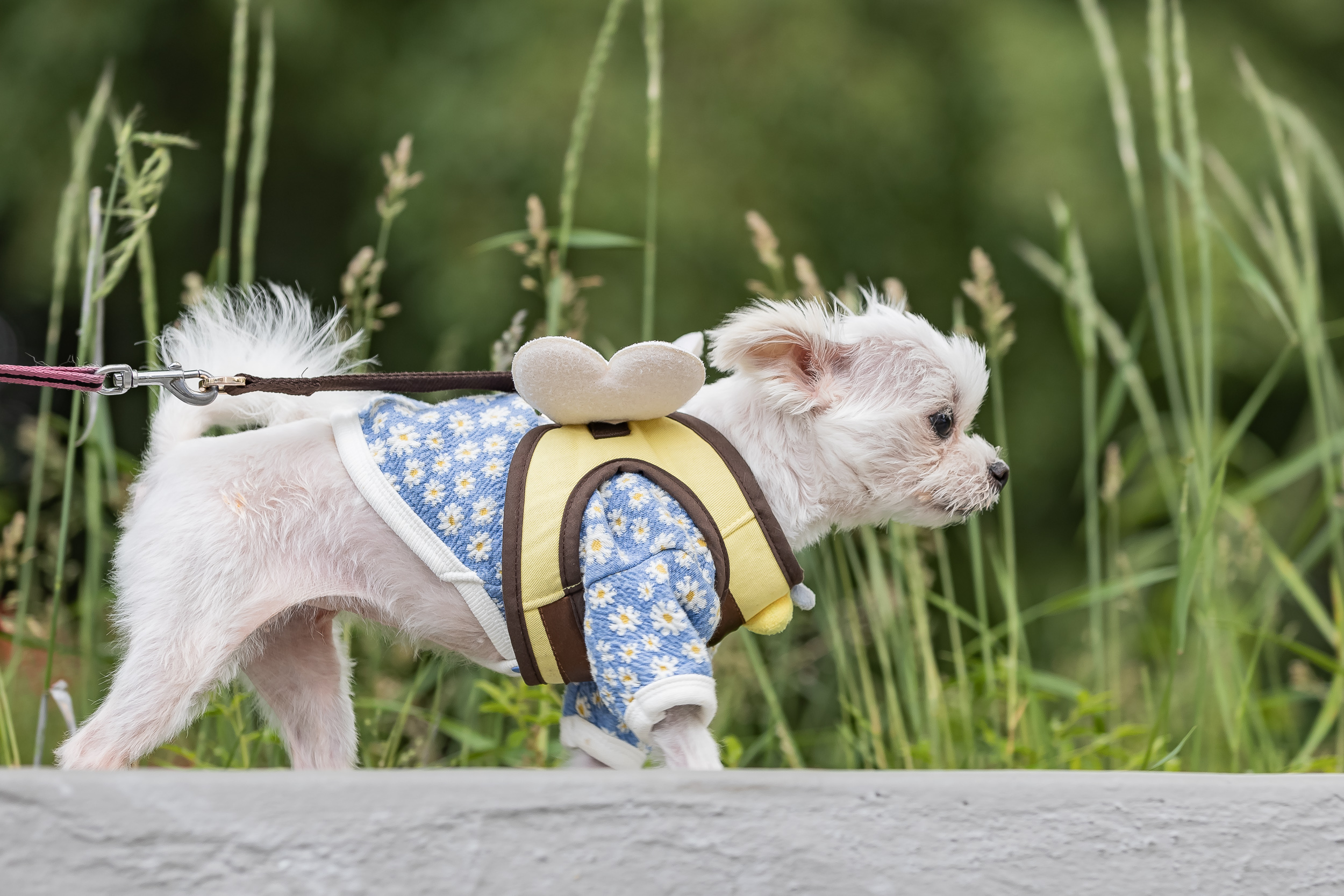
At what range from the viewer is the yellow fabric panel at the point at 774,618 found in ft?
3.90

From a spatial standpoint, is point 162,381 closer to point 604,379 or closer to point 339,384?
point 339,384

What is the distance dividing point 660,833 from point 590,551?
30 cm

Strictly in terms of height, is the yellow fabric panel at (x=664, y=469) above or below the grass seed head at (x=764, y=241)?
below

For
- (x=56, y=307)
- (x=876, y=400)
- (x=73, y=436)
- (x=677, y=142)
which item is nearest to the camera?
(x=876, y=400)

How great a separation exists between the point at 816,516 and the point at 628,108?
2385 millimetres

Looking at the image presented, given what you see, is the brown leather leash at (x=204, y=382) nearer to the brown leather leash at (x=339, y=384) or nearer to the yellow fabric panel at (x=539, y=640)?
the brown leather leash at (x=339, y=384)

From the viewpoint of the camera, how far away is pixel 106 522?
8.97 feet

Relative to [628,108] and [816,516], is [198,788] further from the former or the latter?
[628,108]

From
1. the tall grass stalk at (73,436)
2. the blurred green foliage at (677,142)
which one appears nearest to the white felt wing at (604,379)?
the tall grass stalk at (73,436)

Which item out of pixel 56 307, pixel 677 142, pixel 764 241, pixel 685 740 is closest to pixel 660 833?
pixel 685 740

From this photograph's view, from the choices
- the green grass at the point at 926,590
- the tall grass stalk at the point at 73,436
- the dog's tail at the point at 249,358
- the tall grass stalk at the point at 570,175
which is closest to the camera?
the dog's tail at the point at 249,358

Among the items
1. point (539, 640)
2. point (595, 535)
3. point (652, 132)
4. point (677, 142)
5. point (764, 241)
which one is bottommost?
point (539, 640)

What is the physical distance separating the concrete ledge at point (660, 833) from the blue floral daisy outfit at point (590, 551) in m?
0.16

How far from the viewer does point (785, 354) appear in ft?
4.15
